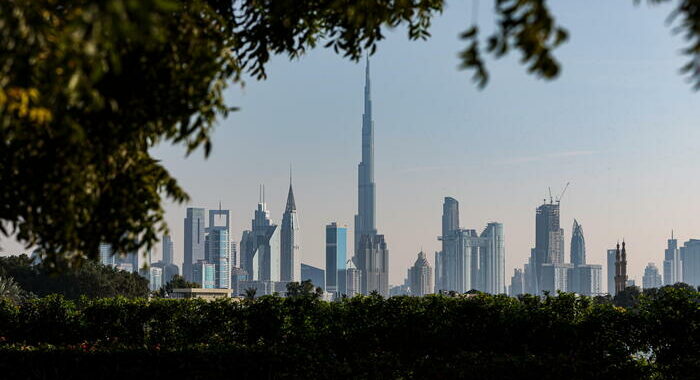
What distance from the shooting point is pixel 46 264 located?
5723 mm

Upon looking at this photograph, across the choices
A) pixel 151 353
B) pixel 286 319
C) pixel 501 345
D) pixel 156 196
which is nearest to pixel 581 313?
pixel 501 345

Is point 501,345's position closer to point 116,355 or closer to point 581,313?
point 581,313

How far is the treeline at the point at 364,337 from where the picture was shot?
474 inches

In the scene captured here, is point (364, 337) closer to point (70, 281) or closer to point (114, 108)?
point (114, 108)

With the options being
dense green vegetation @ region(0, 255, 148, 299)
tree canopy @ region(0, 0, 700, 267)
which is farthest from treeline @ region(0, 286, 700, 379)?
dense green vegetation @ region(0, 255, 148, 299)

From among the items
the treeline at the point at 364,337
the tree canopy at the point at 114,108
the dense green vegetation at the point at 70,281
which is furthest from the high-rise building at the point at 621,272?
the tree canopy at the point at 114,108

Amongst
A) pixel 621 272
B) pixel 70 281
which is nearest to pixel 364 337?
pixel 70 281

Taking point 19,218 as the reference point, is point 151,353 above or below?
below

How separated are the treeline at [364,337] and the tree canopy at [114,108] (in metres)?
6.74

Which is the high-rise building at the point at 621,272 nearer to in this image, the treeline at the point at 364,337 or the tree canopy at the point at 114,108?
the treeline at the point at 364,337

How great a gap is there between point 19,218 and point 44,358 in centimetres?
804

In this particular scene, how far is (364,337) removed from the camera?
14703 mm

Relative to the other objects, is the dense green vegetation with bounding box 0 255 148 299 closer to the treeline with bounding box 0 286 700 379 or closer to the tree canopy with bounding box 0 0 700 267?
the treeline with bounding box 0 286 700 379

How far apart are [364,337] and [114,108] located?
36.3ft
